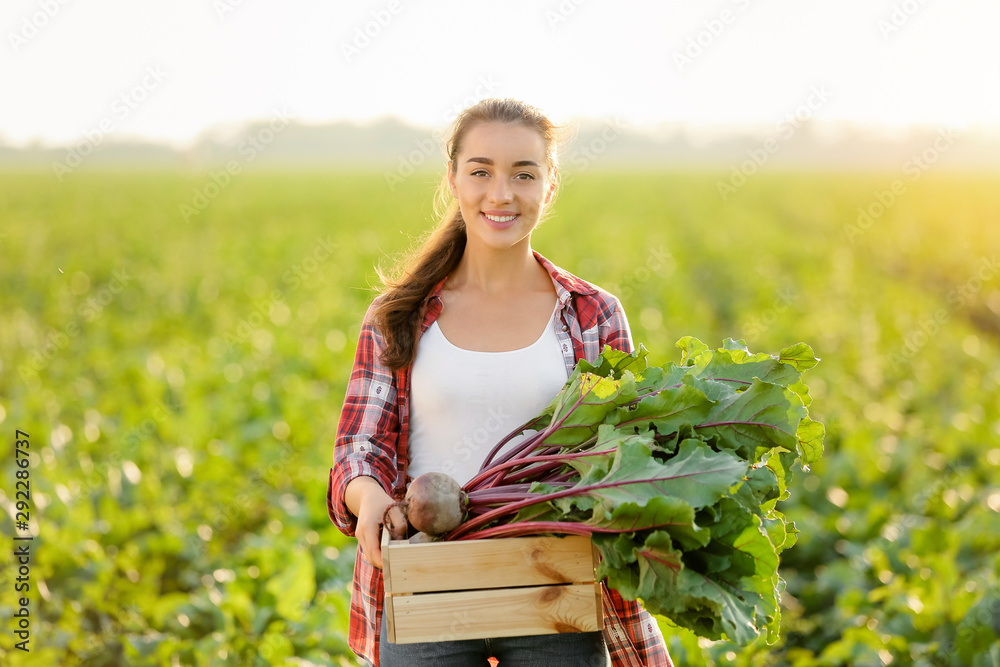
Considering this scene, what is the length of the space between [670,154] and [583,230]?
13897 cm

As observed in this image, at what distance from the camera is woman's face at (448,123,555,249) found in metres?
1.99

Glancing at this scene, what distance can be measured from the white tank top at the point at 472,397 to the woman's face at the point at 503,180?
284 millimetres

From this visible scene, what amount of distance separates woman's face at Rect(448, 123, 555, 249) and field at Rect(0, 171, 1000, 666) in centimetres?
49

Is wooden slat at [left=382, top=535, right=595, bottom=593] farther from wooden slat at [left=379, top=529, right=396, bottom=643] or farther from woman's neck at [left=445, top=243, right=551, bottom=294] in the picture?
woman's neck at [left=445, top=243, right=551, bottom=294]

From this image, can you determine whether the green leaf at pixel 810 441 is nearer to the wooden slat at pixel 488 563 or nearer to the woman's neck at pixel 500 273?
the wooden slat at pixel 488 563

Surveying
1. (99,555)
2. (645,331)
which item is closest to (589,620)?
(99,555)

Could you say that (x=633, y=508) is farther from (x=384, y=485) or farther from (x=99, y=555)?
(x=99, y=555)

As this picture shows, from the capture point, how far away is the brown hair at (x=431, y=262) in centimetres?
205

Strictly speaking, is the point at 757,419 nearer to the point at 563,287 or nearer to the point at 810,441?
the point at 810,441

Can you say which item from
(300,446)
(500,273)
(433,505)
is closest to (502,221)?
(500,273)

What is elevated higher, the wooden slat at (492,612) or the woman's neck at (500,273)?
the woman's neck at (500,273)

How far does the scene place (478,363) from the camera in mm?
2031

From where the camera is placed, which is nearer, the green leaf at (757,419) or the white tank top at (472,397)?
the green leaf at (757,419)

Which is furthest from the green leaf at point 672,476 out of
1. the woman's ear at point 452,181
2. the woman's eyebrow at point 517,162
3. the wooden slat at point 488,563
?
the woman's ear at point 452,181
